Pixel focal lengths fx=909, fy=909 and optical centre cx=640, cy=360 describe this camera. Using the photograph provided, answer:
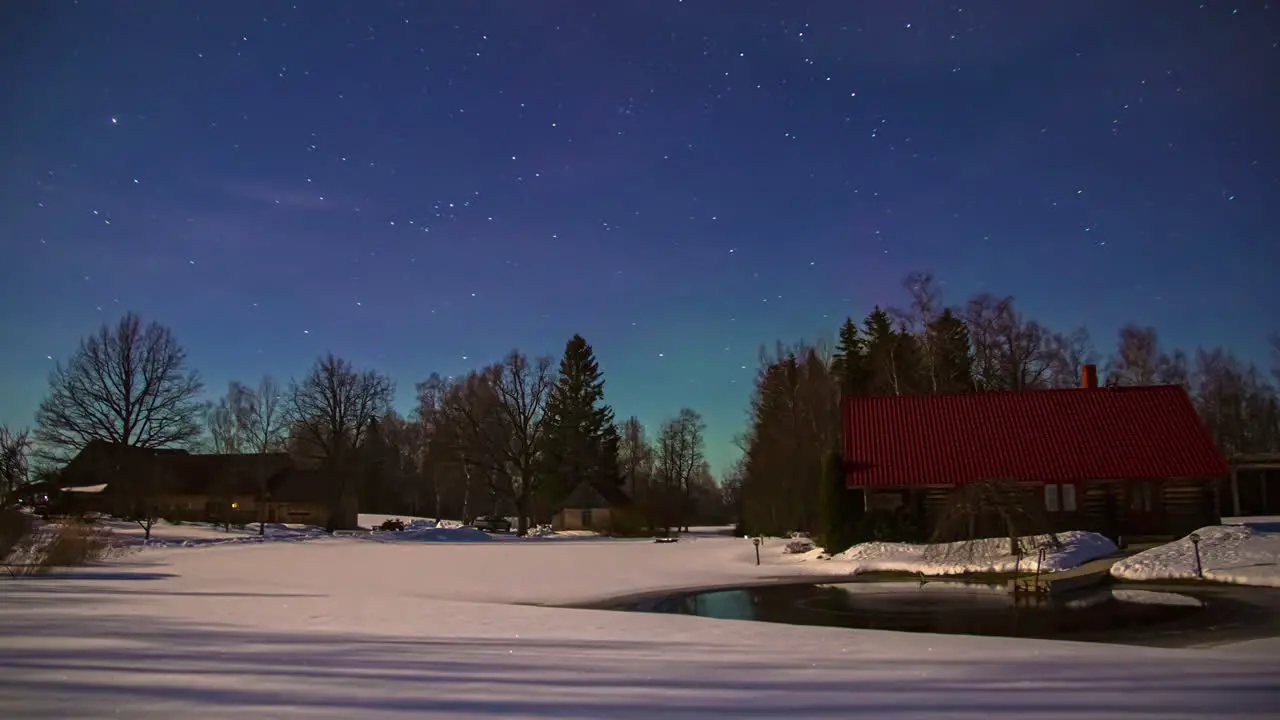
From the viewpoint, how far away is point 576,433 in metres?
79.2

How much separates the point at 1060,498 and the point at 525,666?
92.1 feet

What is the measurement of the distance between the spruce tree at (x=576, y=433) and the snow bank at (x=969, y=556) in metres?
46.6

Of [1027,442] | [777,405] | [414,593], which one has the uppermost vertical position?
[777,405]

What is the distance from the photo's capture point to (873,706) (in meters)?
8.36

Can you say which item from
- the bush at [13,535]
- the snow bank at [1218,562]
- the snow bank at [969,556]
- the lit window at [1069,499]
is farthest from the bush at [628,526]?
the bush at [13,535]

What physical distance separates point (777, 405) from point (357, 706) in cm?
5897

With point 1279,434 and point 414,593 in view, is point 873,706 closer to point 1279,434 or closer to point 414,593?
point 414,593

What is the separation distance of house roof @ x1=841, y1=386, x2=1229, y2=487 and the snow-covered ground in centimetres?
2022

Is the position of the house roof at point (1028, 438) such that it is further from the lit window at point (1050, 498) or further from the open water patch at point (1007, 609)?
the open water patch at point (1007, 609)

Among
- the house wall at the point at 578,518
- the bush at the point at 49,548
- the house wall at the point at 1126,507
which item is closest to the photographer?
the bush at the point at 49,548

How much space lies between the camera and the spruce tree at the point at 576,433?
253 feet

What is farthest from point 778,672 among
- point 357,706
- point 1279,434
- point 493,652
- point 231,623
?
point 1279,434

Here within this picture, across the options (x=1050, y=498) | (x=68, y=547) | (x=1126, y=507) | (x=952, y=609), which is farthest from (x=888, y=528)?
(x=68, y=547)

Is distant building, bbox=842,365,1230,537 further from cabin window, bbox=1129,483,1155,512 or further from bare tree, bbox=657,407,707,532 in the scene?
bare tree, bbox=657,407,707,532
